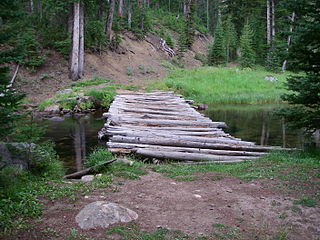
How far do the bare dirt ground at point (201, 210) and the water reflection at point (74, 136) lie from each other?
3.50 metres

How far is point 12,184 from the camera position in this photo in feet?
19.5

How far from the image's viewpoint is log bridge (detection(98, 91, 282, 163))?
32.0 ft

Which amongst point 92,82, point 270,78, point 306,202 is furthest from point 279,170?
point 270,78

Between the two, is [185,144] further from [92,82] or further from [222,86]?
[222,86]

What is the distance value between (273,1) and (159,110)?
1403 inches

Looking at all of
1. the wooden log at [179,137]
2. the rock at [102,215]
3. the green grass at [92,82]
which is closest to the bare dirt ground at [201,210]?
the rock at [102,215]

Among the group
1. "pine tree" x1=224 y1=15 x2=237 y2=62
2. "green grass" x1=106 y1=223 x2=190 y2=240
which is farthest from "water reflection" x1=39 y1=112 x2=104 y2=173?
"pine tree" x1=224 y1=15 x2=237 y2=62

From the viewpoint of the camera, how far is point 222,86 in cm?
2828

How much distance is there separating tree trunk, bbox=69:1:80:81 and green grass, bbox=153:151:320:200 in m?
17.8

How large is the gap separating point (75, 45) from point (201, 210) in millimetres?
21331

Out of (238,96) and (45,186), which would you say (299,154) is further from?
(238,96)

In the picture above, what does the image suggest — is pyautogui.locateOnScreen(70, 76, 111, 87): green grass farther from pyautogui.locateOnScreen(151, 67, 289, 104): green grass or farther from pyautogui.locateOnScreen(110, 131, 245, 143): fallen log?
pyautogui.locateOnScreen(110, 131, 245, 143): fallen log

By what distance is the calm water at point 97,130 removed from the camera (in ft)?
38.0

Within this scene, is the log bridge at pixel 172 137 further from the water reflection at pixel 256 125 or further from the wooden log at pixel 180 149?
the water reflection at pixel 256 125
